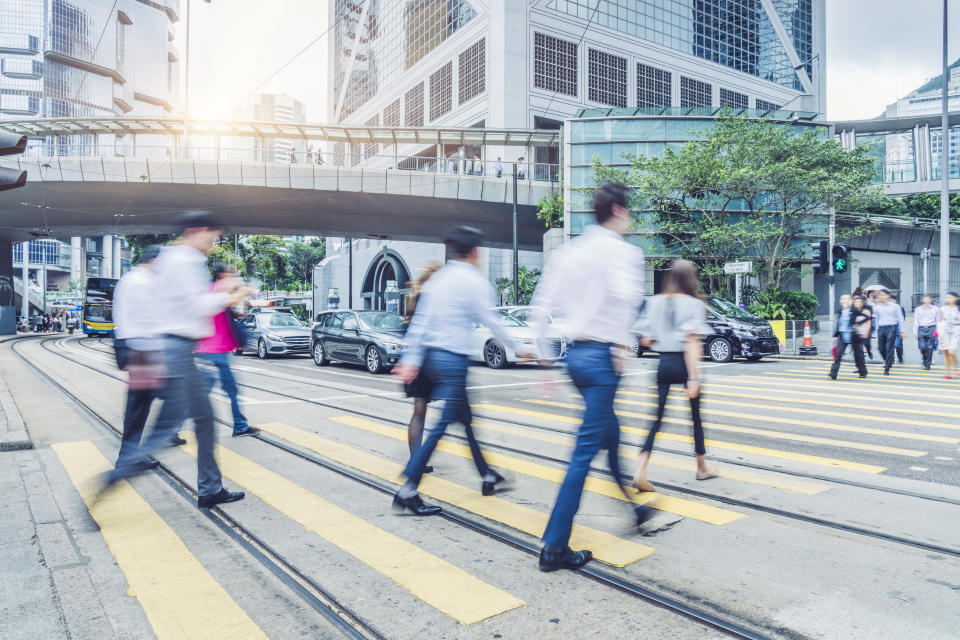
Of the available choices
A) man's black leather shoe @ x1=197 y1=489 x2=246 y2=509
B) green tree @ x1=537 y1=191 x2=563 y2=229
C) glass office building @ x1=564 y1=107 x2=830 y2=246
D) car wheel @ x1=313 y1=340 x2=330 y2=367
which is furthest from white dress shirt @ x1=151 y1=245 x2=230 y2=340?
green tree @ x1=537 y1=191 x2=563 y2=229

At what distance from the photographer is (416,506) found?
4.29m

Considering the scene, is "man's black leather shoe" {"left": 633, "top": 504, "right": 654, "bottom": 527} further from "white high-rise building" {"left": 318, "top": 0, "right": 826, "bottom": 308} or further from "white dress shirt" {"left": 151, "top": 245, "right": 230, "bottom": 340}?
"white high-rise building" {"left": 318, "top": 0, "right": 826, "bottom": 308}

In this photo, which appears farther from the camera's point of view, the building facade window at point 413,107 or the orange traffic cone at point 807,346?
the building facade window at point 413,107

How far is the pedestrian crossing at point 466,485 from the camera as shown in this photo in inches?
124

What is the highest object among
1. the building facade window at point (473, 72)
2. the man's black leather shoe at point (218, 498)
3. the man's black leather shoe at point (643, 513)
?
the building facade window at point (473, 72)

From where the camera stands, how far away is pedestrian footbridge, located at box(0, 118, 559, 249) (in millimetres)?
29562

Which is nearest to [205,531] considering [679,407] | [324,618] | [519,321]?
[324,618]

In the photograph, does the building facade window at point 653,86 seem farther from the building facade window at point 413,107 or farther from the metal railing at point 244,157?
the metal railing at point 244,157

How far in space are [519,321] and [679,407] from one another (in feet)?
22.7

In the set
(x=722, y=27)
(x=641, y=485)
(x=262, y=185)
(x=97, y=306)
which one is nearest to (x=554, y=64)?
(x=722, y=27)

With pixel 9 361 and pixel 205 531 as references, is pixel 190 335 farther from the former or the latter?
pixel 9 361

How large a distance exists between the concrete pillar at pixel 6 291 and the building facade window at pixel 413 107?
97.9 feet

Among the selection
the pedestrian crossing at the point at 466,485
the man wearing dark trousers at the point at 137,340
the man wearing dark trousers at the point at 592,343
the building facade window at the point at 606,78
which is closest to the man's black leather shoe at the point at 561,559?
the man wearing dark trousers at the point at 592,343

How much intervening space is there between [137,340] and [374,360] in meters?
11.0
